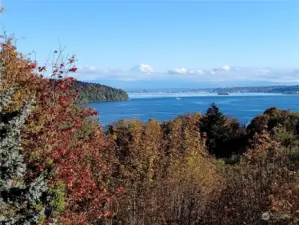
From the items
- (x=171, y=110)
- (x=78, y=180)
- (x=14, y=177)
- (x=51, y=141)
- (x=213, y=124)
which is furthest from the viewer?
(x=171, y=110)

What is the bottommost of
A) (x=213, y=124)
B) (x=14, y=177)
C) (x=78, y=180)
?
(x=213, y=124)

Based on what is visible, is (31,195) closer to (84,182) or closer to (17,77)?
(84,182)

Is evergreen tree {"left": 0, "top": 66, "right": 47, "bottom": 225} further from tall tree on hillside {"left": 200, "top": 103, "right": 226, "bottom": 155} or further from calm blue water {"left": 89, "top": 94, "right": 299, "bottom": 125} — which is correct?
calm blue water {"left": 89, "top": 94, "right": 299, "bottom": 125}

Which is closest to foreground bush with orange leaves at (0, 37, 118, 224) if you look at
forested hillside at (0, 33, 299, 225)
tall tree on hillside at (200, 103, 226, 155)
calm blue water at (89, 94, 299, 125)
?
forested hillside at (0, 33, 299, 225)

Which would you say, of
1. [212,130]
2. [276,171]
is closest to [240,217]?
[276,171]

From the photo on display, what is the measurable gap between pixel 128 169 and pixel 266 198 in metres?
6.42

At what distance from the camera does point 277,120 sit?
4497 centimetres

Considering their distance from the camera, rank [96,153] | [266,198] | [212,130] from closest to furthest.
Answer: [266,198] < [96,153] < [212,130]

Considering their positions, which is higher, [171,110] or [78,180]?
[78,180]

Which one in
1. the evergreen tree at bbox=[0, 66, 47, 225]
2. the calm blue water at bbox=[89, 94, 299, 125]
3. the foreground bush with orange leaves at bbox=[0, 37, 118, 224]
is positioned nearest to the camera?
the evergreen tree at bbox=[0, 66, 47, 225]

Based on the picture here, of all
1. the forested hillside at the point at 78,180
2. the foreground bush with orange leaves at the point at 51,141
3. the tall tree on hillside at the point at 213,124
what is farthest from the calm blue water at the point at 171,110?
the foreground bush with orange leaves at the point at 51,141

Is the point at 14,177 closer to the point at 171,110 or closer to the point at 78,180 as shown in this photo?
the point at 78,180

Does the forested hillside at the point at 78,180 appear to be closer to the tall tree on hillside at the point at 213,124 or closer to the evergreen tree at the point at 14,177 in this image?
the evergreen tree at the point at 14,177

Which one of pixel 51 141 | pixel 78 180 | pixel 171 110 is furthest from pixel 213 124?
pixel 171 110
